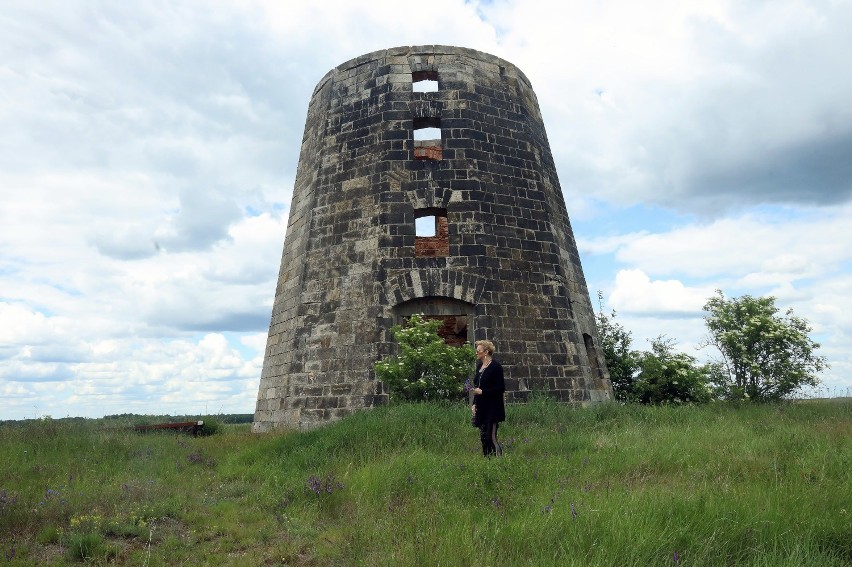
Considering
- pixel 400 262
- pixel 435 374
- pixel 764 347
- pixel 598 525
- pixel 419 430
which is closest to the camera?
pixel 598 525

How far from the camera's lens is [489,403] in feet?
24.2

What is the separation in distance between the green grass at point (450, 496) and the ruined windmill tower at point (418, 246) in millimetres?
2531

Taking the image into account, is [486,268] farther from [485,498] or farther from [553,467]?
[485,498]

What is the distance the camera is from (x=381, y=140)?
1321 cm

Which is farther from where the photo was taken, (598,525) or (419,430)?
Answer: (419,430)

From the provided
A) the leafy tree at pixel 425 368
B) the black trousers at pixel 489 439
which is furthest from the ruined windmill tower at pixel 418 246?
the black trousers at pixel 489 439

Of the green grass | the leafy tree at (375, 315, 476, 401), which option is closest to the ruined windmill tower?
the leafy tree at (375, 315, 476, 401)

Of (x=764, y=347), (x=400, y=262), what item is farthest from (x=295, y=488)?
(x=764, y=347)

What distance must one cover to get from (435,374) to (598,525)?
→ 6716mm

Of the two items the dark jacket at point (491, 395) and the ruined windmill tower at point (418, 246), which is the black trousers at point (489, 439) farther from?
the ruined windmill tower at point (418, 246)

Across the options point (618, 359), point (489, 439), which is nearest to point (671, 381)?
point (618, 359)

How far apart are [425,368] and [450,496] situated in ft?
17.6

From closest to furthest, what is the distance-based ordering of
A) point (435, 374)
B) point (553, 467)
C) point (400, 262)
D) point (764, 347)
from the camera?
1. point (553, 467)
2. point (435, 374)
3. point (400, 262)
4. point (764, 347)

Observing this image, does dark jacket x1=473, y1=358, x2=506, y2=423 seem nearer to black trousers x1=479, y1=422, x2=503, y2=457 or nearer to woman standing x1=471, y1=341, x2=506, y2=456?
woman standing x1=471, y1=341, x2=506, y2=456
